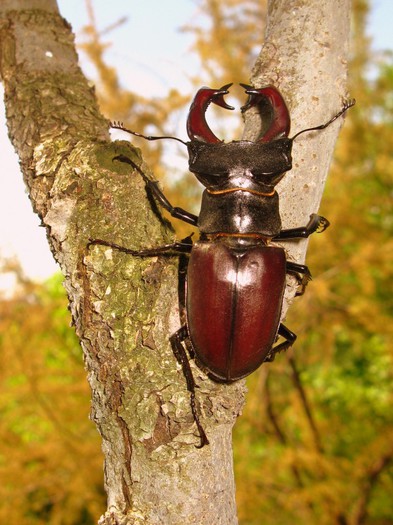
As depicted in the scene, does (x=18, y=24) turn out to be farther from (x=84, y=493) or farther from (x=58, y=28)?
(x=84, y=493)

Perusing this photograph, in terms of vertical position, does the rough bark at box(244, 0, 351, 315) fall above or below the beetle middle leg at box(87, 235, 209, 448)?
above

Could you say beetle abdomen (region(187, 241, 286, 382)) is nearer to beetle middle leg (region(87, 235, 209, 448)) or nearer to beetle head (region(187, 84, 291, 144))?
beetle middle leg (region(87, 235, 209, 448))

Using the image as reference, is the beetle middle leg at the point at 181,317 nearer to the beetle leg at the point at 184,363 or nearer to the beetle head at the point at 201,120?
the beetle leg at the point at 184,363

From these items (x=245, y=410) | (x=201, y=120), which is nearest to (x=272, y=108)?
(x=201, y=120)

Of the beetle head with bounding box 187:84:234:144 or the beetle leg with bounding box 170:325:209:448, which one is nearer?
the beetle leg with bounding box 170:325:209:448

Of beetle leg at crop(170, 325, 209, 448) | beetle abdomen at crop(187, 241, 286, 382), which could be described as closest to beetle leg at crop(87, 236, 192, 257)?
beetle abdomen at crop(187, 241, 286, 382)

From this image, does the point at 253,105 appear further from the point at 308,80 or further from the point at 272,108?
the point at 308,80

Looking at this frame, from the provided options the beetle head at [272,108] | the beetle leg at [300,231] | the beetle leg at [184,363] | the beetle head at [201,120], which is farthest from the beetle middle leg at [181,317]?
the beetle head at [201,120]

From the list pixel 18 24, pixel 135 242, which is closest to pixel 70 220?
pixel 135 242
